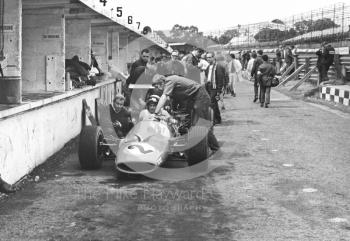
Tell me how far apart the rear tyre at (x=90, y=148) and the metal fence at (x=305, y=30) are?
19.3 metres

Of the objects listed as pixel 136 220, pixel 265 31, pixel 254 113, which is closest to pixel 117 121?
pixel 136 220

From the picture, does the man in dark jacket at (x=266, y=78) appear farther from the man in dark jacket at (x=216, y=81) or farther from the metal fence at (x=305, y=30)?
the metal fence at (x=305, y=30)

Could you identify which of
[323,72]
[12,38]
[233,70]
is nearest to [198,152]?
[12,38]

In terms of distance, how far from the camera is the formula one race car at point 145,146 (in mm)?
7844

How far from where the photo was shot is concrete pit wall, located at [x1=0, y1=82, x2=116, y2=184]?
7.24 metres

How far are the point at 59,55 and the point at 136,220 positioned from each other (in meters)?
5.91

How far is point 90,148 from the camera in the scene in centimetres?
843

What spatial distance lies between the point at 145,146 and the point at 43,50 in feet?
13.6

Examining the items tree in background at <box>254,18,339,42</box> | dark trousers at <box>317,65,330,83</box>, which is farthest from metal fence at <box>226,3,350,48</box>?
dark trousers at <box>317,65,330,83</box>

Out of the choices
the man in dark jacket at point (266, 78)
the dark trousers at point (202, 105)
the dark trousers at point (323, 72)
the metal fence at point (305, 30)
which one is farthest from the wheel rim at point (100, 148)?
the metal fence at point (305, 30)

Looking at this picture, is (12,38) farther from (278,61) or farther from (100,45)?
(278,61)

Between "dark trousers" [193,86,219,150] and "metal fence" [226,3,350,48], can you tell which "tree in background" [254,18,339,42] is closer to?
"metal fence" [226,3,350,48]

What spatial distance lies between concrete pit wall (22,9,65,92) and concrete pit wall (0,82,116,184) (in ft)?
2.00

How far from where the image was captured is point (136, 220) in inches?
235
